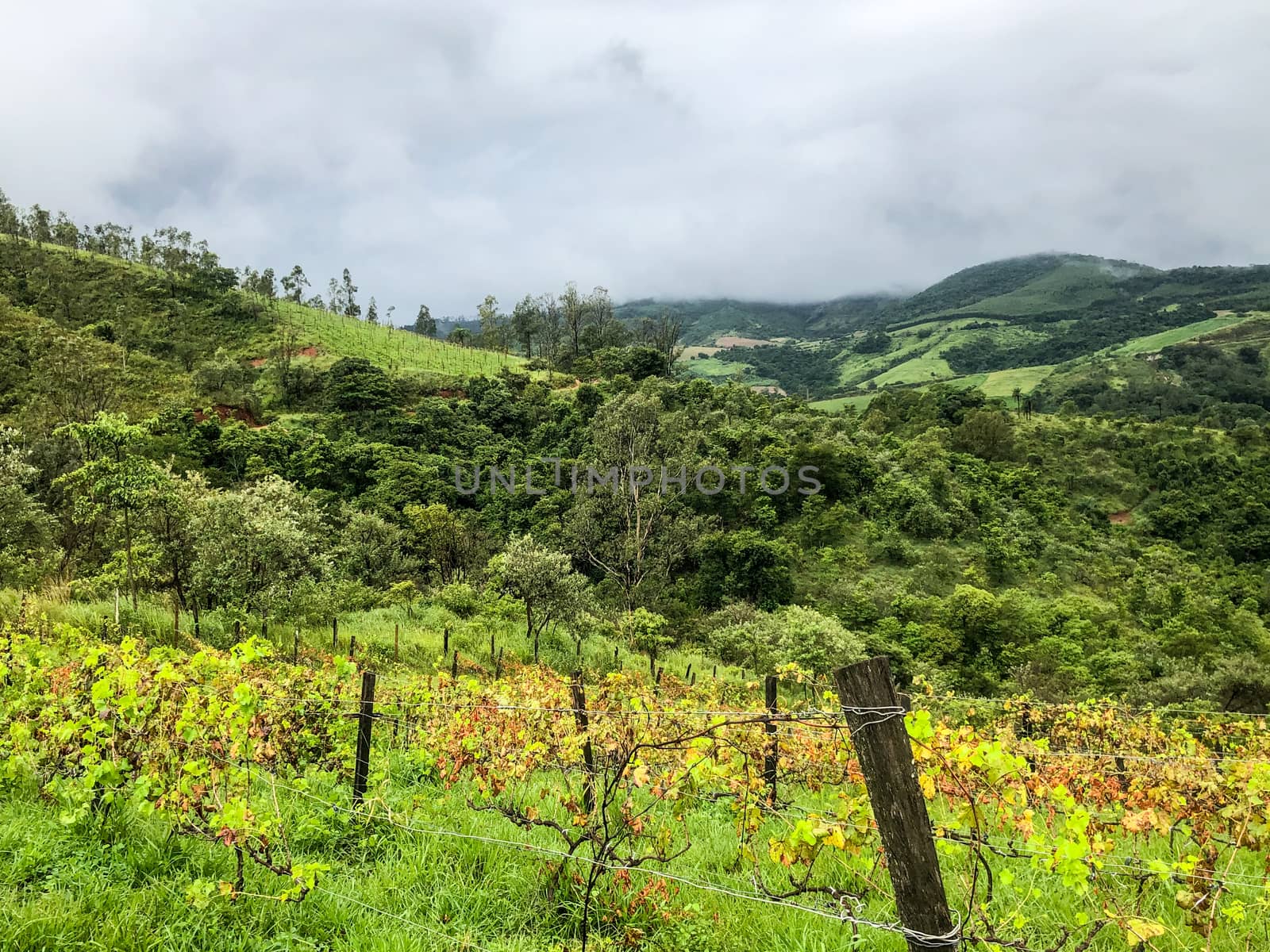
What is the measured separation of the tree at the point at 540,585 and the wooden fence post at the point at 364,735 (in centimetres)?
1953

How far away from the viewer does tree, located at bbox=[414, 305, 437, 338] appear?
326 ft

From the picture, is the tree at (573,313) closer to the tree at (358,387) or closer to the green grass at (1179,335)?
the tree at (358,387)

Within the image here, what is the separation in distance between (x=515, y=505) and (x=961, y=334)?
17311 cm

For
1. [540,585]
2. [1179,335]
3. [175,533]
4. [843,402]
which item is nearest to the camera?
[175,533]

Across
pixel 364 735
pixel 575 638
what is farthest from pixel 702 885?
pixel 575 638

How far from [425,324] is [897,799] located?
356ft

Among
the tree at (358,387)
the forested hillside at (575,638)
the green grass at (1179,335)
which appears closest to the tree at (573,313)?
the forested hillside at (575,638)

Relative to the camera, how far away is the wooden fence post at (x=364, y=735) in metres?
4.90

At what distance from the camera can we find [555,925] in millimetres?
3701

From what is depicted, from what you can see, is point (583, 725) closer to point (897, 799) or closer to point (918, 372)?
point (897, 799)

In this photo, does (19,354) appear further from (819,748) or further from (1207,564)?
(1207,564)

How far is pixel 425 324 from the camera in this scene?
101 metres

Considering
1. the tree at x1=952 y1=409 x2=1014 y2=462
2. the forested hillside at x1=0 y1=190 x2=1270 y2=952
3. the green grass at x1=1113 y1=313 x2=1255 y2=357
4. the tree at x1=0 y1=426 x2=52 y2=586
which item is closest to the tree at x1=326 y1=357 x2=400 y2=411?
the forested hillside at x1=0 y1=190 x2=1270 y2=952

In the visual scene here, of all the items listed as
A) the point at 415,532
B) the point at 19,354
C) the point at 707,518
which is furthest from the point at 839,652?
the point at 19,354
